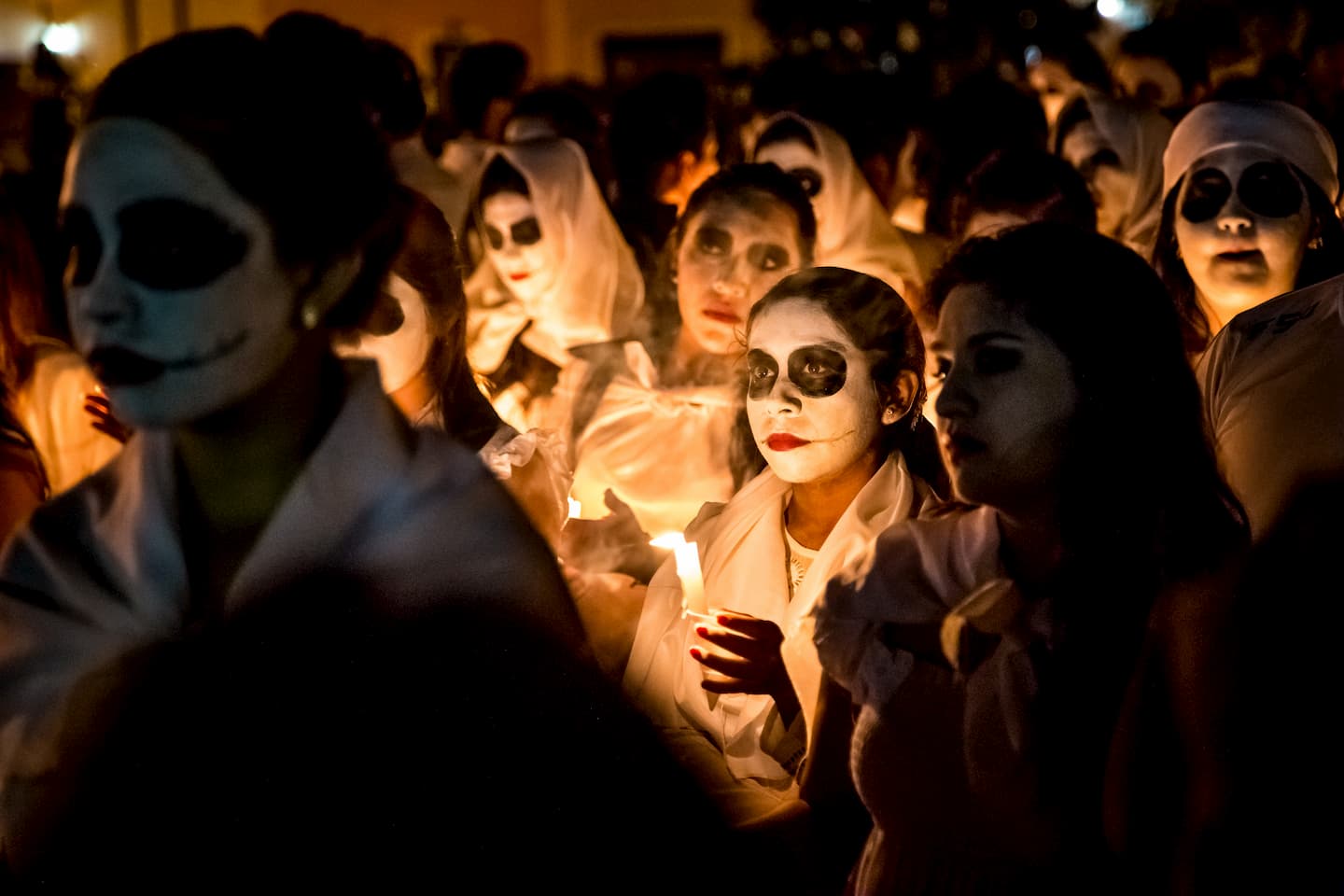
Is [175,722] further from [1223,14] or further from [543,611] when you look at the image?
[1223,14]

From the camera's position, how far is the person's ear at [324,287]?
6.70 feet

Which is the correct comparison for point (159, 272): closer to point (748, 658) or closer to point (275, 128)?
point (275, 128)

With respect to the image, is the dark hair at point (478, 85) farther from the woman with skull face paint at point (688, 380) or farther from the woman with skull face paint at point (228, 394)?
the woman with skull face paint at point (228, 394)

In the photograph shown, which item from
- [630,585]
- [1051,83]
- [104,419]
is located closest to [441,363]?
[630,585]

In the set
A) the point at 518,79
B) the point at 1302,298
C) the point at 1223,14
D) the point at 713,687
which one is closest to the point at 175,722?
the point at 713,687

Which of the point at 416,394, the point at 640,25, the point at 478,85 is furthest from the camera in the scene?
the point at 640,25

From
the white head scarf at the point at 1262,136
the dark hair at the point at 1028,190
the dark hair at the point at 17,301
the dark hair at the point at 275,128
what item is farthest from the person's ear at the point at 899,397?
the dark hair at the point at 17,301

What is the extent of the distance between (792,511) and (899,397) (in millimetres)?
329

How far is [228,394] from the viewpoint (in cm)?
198

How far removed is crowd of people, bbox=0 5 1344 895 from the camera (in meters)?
2.02

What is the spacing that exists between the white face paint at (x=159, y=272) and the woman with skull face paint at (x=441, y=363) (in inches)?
35.5

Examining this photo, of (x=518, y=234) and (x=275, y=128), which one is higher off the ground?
(x=275, y=128)

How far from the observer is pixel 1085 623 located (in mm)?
2453

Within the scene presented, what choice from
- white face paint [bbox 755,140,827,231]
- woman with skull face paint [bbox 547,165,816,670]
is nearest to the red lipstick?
woman with skull face paint [bbox 547,165,816,670]
